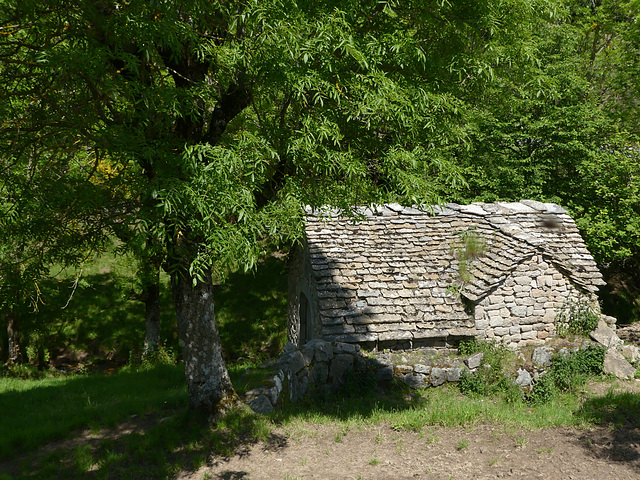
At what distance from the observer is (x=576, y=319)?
1252cm

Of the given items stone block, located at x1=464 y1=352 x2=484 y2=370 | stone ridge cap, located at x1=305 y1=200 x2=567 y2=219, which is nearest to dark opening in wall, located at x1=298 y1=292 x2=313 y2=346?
stone ridge cap, located at x1=305 y1=200 x2=567 y2=219

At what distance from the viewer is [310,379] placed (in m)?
10.1

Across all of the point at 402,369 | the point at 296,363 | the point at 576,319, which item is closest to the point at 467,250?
the point at 576,319

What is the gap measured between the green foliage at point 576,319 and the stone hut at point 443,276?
0.47ft

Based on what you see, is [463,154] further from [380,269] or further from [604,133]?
[380,269]

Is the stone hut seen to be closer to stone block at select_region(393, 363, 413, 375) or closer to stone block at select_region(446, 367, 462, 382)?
stone block at select_region(393, 363, 413, 375)

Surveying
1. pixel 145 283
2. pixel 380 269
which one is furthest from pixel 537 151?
pixel 145 283

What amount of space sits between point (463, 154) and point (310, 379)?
12.5m

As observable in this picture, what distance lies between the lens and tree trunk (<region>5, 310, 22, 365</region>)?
16.2 meters

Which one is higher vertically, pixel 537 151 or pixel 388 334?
pixel 537 151

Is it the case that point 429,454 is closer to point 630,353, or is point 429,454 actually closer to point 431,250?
point 431,250

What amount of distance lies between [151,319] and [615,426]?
537 inches

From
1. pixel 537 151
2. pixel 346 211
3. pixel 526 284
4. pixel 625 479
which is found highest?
pixel 537 151

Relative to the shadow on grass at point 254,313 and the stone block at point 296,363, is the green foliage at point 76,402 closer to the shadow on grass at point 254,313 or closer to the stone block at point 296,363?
the stone block at point 296,363
